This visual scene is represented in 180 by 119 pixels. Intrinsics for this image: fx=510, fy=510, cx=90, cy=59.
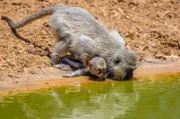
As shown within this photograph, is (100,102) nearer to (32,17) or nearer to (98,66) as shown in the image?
(98,66)

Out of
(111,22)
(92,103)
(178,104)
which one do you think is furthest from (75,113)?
(111,22)

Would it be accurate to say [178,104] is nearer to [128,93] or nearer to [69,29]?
[128,93]

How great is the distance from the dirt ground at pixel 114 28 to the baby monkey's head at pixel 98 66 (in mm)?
1002

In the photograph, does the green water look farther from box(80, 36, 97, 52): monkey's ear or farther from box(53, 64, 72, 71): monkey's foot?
box(53, 64, 72, 71): monkey's foot

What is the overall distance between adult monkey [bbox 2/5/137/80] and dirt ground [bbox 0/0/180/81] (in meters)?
0.68

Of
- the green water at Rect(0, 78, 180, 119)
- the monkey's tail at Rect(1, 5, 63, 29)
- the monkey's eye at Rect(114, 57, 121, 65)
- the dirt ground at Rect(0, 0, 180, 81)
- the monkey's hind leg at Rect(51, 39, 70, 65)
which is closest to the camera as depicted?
the green water at Rect(0, 78, 180, 119)

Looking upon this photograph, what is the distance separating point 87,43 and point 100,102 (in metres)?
1.98

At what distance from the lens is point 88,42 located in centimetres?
1043

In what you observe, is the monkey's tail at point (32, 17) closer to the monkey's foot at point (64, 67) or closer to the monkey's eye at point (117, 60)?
the monkey's foot at point (64, 67)

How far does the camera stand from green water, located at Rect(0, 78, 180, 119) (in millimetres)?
7953

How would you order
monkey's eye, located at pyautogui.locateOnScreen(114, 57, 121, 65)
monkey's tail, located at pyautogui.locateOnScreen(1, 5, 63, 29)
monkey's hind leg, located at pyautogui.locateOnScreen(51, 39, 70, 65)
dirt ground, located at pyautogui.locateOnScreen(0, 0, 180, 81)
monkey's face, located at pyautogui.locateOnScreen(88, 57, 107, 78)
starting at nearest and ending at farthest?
1. monkey's face, located at pyautogui.locateOnScreen(88, 57, 107, 78)
2. monkey's eye, located at pyautogui.locateOnScreen(114, 57, 121, 65)
3. monkey's hind leg, located at pyautogui.locateOnScreen(51, 39, 70, 65)
4. dirt ground, located at pyautogui.locateOnScreen(0, 0, 180, 81)
5. monkey's tail, located at pyautogui.locateOnScreen(1, 5, 63, 29)

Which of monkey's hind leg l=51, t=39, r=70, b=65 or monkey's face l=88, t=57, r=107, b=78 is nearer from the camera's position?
monkey's face l=88, t=57, r=107, b=78

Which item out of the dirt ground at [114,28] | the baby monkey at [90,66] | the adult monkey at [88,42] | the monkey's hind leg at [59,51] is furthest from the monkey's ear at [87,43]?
the dirt ground at [114,28]

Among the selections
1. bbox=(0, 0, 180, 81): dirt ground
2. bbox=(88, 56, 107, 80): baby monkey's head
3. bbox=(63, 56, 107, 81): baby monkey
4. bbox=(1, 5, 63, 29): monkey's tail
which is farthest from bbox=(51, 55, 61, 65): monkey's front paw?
bbox=(1, 5, 63, 29): monkey's tail
